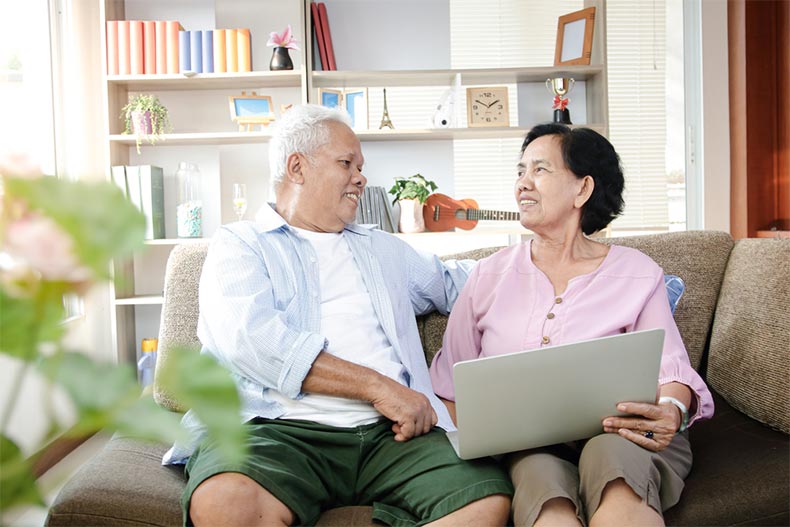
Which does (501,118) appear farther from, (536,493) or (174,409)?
(536,493)

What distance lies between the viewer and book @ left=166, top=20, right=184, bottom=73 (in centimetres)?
378

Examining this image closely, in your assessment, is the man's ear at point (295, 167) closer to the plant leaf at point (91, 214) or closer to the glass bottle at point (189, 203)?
the plant leaf at point (91, 214)

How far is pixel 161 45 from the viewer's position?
379cm

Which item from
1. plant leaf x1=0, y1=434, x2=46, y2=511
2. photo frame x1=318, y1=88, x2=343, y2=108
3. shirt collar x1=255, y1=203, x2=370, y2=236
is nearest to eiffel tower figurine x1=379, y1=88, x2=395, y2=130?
photo frame x1=318, y1=88, x2=343, y2=108

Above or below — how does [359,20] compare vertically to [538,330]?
above

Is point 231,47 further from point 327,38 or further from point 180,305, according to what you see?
point 180,305

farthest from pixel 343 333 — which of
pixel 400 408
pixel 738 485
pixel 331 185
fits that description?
pixel 738 485

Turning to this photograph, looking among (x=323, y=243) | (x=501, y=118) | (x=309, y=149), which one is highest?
(x=501, y=118)

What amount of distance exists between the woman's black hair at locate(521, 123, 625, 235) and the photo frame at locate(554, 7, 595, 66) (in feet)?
6.96

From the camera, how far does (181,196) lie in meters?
3.95

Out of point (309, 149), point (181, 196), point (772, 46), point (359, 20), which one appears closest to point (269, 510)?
point (309, 149)

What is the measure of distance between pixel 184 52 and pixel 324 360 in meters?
2.60

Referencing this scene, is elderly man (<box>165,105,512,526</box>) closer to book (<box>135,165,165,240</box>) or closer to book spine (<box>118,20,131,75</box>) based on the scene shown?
book (<box>135,165,165,240</box>)

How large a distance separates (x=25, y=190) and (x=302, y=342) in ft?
4.60
